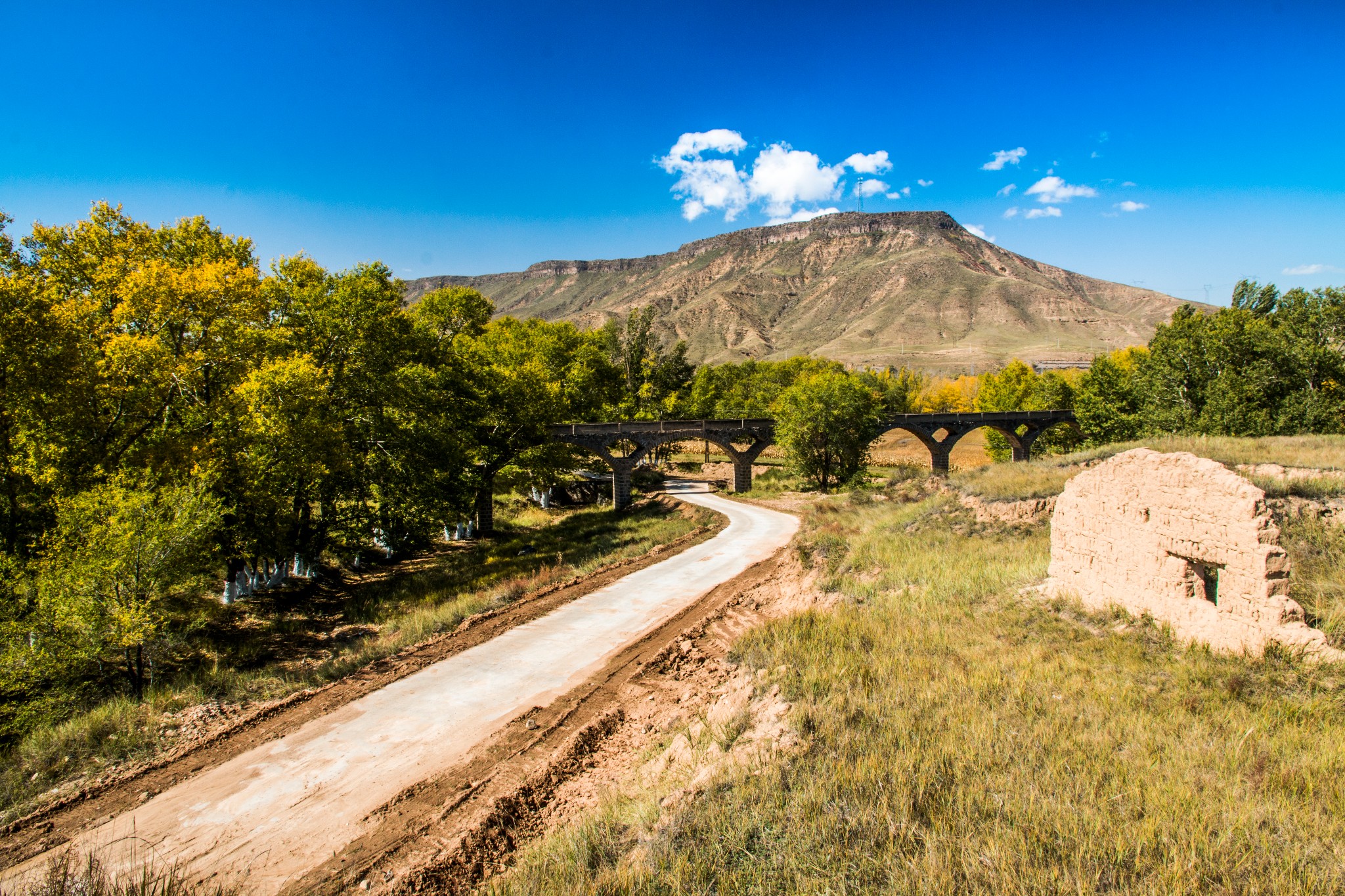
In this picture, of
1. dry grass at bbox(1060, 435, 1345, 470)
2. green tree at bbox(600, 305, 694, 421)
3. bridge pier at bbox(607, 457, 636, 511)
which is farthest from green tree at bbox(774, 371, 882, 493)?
green tree at bbox(600, 305, 694, 421)

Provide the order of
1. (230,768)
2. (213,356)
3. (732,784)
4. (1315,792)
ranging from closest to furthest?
1. (1315,792)
2. (732,784)
3. (230,768)
4. (213,356)

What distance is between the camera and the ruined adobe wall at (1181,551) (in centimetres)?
679

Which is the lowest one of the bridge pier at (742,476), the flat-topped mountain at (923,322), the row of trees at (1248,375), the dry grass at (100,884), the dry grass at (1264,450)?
the bridge pier at (742,476)

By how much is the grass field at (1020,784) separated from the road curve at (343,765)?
92.0 inches

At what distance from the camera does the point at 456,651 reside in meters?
10.8

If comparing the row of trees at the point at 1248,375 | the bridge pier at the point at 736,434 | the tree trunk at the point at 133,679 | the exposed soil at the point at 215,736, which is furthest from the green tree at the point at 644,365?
the tree trunk at the point at 133,679

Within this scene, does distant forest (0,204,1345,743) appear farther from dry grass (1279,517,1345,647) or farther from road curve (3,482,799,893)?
dry grass (1279,517,1345,647)

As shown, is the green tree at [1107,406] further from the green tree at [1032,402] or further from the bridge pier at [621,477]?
the bridge pier at [621,477]

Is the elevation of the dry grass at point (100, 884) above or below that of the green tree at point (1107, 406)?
below

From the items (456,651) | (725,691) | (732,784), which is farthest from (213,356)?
(732,784)

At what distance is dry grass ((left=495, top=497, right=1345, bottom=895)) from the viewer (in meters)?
3.88

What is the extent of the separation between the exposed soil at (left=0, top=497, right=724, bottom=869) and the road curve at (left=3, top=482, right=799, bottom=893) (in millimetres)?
208

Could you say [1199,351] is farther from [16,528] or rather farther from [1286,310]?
[16,528]

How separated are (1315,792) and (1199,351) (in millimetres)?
41752
